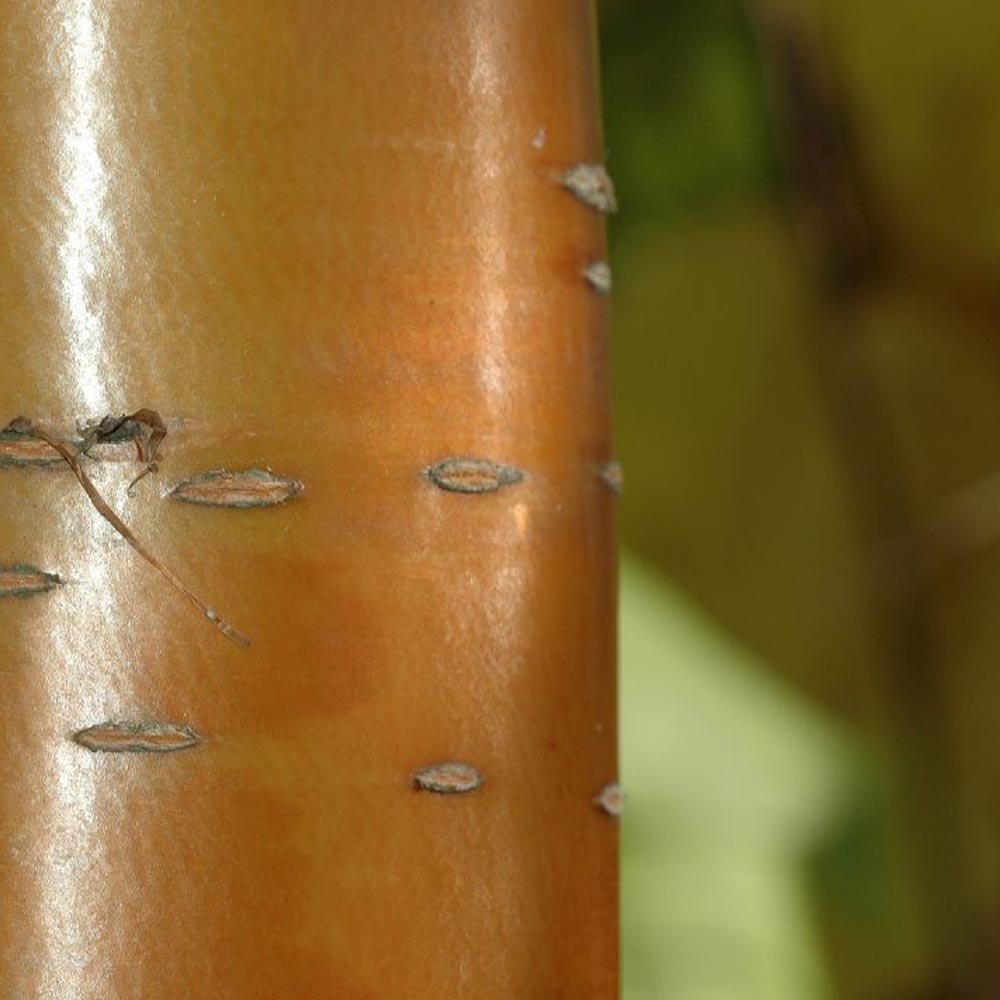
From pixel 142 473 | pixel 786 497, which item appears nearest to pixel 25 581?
pixel 142 473

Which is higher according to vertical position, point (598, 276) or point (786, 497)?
point (598, 276)

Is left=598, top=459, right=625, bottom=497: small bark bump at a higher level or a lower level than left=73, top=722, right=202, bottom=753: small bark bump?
higher

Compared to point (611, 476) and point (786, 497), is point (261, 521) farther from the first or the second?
point (786, 497)

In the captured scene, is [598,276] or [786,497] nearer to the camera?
[598,276]

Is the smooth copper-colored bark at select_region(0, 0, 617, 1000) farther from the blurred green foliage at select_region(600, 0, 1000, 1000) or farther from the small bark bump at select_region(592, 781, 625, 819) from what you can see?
the blurred green foliage at select_region(600, 0, 1000, 1000)

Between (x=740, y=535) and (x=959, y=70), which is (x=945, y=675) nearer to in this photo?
(x=740, y=535)

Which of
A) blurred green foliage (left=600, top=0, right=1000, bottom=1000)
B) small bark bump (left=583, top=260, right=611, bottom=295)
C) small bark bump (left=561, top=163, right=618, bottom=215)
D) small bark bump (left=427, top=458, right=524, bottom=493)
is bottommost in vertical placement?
blurred green foliage (left=600, top=0, right=1000, bottom=1000)

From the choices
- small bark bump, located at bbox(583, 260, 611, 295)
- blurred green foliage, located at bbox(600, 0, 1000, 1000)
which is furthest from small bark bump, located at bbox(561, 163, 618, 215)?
blurred green foliage, located at bbox(600, 0, 1000, 1000)

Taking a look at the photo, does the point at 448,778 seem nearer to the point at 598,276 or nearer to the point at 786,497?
the point at 598,276

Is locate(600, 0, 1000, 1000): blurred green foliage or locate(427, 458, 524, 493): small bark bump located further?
locate(600, 0, 1000, 1000): blurred green foliage
